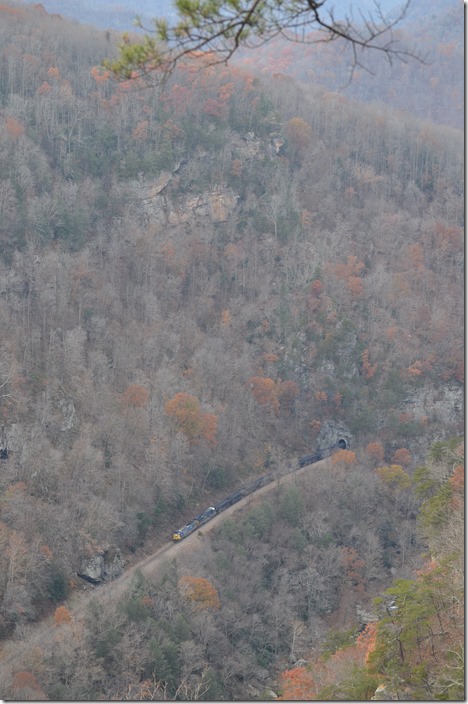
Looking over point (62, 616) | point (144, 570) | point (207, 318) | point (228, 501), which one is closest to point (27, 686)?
point (62, 616)

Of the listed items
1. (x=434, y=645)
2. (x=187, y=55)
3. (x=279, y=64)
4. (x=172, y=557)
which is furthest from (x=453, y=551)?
(x=279, y=64)

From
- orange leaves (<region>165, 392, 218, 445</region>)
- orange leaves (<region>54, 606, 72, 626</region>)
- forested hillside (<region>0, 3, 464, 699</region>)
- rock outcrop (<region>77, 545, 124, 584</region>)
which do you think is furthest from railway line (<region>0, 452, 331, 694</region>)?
orange leaves (<region>165, 392, 218, 445</region>)

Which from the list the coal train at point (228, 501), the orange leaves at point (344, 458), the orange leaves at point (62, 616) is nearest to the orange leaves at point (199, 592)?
the orange leaves at point (62, 616)

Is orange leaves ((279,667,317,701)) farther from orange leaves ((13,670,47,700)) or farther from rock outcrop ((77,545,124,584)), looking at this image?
rock outcrop ((77,545,124,584))

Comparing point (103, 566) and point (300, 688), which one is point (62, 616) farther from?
point (300, 688)

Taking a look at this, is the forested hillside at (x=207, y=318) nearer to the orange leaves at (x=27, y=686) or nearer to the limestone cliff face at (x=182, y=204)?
the limestone cliff face at (x=182, y=204)

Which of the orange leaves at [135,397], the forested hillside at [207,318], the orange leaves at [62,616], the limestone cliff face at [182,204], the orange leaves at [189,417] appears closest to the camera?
the orange leaves at [62,616]
